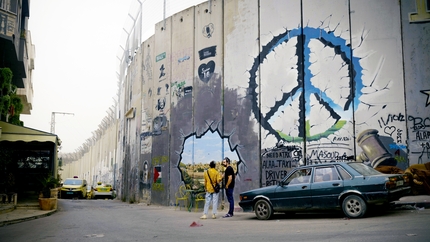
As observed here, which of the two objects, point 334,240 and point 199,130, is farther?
point 199,130

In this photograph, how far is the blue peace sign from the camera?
14.3m

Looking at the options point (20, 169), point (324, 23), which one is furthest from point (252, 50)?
point (20, 169)

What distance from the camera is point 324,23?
1491 cm

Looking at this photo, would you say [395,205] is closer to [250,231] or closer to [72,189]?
[250,231]

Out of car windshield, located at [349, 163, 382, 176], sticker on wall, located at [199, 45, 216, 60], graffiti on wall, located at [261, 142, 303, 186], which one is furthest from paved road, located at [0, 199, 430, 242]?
sticker on wall, located at [199, 45, 216, 60]

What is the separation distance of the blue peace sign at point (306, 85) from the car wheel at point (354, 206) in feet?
14.5

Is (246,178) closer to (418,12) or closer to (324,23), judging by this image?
(324,23)

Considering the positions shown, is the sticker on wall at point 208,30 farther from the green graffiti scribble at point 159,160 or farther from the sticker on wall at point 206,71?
the green graffiti scribble at point 159,160

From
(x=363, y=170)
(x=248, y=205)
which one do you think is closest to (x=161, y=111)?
(x=248, y=205)

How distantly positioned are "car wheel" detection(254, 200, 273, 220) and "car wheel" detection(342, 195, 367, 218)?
7.25 feet

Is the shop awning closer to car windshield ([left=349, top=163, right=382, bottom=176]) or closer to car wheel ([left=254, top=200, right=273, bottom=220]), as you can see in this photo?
car wheel ([left=254, top=200, right=273, bottom=220])

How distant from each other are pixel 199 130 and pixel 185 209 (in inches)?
131

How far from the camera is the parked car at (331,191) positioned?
996 cm

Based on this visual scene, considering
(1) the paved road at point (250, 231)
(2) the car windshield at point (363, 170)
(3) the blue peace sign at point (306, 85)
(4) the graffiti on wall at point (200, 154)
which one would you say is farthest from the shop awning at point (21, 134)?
(2) the car windshield at point (363, 170)
